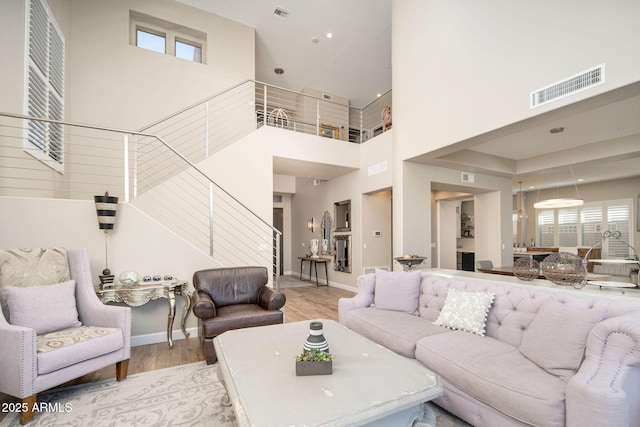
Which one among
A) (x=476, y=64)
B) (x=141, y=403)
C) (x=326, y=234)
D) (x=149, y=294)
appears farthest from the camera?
(x=326, y=234)

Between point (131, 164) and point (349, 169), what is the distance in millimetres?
4301

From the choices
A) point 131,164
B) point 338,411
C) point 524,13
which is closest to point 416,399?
point 338,411

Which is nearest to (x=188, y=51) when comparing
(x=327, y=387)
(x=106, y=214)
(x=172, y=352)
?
(x=106, y=214)

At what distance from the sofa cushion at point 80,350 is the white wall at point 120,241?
3.47 feet

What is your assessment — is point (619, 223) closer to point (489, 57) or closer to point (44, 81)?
point (489, 57)

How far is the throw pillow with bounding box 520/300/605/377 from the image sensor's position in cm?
180

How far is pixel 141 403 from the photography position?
233 cm

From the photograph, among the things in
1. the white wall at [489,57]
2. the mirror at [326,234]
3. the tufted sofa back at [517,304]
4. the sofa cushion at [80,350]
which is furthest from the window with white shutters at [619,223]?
the sofa cushion at [80,350]

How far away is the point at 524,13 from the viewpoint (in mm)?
3258

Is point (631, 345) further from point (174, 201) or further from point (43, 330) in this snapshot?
point (174, 201)

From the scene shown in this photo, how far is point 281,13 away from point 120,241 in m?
5.54

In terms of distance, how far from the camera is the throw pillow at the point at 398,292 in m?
3.34

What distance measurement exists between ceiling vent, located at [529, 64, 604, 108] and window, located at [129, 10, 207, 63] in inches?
246

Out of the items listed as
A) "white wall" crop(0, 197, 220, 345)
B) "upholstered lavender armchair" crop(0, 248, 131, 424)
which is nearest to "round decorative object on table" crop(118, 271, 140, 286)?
"white wall" crop(0, 197, 220, 345)
